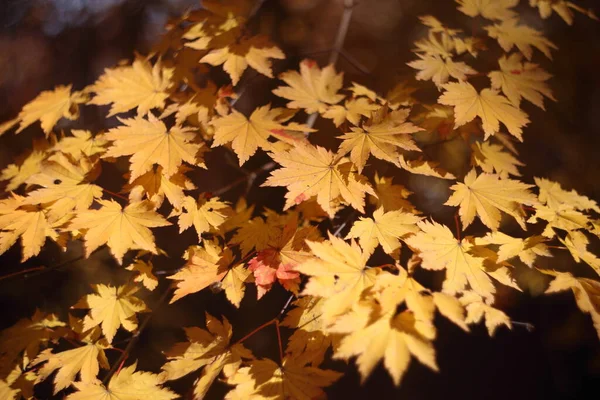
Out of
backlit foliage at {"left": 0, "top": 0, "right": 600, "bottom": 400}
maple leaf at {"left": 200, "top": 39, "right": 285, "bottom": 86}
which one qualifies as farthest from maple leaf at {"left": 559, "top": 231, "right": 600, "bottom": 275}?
maple leaf at {"left": 200, "top": 39, "right": 285, "bottom": 86}

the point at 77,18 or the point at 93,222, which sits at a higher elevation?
the point at 77,18

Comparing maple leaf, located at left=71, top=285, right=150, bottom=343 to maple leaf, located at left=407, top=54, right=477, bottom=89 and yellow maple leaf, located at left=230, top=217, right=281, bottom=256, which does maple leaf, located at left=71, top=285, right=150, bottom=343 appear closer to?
yellow maple leaf, located at left=230, top=217, right=281, bottom=256

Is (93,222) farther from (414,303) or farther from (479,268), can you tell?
(479,268)

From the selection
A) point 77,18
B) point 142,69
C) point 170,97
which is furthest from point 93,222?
point 77,18

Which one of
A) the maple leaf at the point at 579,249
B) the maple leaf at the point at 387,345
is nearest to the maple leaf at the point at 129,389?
the maple leaf at the point at 387,345

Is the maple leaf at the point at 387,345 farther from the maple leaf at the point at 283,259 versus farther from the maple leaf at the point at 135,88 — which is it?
the maple leaf at the point at 135,88

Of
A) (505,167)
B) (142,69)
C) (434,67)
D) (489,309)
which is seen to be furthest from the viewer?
(142,69)

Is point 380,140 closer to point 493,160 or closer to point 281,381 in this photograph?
point 493,160

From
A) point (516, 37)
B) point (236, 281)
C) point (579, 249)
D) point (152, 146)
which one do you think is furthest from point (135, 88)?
point (579, 249)
